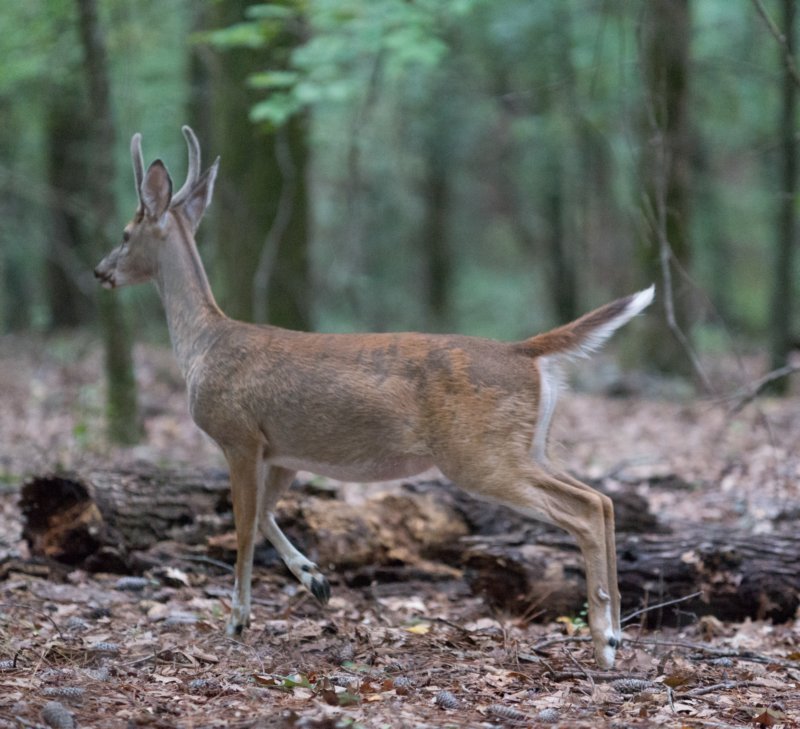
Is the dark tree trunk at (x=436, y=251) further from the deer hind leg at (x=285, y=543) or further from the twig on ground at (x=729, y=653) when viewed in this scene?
the twig on ground at (x=729, y=653)

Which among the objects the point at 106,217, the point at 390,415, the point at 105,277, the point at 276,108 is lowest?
the point at 390,415

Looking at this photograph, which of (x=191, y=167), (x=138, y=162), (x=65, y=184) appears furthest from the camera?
(x=65, y=184)

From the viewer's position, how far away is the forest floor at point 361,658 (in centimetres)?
443

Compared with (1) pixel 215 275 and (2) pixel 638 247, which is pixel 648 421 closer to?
(2) pixel 638 247

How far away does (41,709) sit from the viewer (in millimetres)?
4188

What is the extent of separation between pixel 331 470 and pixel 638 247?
1005 centimetres

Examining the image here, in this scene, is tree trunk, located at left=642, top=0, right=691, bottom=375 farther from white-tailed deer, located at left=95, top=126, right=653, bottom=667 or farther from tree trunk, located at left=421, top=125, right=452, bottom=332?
tree trunk, located at left=421, top=125, right=452, bottom=332

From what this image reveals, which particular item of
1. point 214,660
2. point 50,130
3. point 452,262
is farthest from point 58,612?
point 452,262

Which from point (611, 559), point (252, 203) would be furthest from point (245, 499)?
point (252, 203)

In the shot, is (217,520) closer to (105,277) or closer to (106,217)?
(105,277)

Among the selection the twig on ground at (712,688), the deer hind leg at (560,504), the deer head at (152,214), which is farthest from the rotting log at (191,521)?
the twig on ground at (712,688)

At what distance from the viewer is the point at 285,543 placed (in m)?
6.30

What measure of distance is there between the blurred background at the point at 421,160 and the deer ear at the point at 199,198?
2699 millimetres

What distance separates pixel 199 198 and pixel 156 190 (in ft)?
1.19
